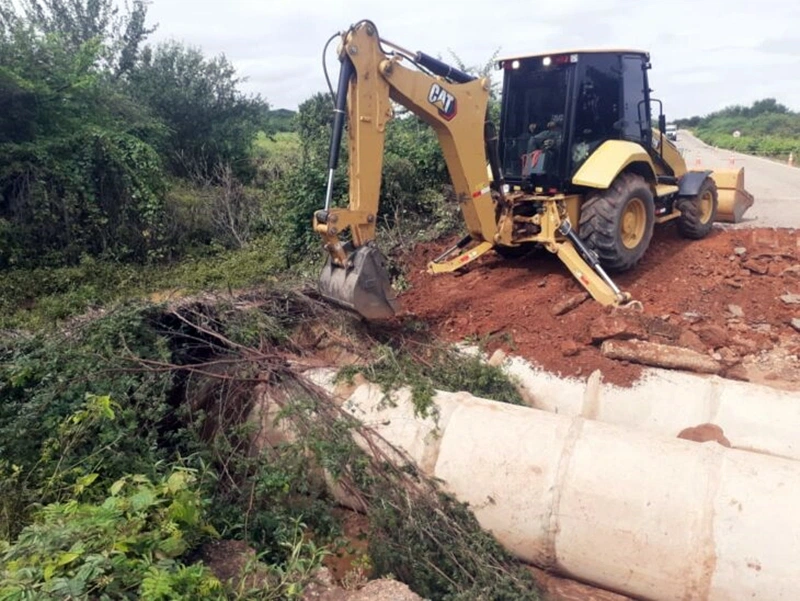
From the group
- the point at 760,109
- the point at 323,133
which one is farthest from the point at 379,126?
the point at 760,109

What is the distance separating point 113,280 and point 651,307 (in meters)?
7.41

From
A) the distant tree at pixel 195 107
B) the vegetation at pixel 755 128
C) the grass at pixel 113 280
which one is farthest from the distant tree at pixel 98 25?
the vegetation at pixel 755 128

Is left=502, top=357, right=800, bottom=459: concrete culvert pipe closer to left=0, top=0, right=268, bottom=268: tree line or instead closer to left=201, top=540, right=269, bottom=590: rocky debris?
left=201, top=540, right=269, bottom=590: rocky debris

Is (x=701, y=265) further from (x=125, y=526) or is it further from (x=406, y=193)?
(x=125, y=526)

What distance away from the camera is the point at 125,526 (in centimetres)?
290

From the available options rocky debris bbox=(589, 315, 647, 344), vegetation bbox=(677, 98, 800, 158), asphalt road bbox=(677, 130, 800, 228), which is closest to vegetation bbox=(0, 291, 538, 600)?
rocky debris bbox=(589, 315, 647, 344)

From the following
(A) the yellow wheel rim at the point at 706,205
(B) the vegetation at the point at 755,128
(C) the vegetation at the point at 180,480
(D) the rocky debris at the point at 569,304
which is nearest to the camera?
(C) the vegetation at the point at 180,480

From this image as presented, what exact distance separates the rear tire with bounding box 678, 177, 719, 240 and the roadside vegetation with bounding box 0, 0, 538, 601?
298cm

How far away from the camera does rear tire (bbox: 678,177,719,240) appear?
8250 millimetres

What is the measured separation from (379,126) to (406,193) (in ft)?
15.4

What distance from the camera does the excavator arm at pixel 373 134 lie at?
5.00 meters

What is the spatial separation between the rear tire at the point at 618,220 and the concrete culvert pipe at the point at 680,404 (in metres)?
1.79

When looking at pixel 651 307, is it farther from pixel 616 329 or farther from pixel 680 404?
pixel 680 404

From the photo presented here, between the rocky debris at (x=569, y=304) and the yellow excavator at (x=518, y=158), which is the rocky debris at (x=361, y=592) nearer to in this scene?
the yellow excavator at (x=518, y=158)
